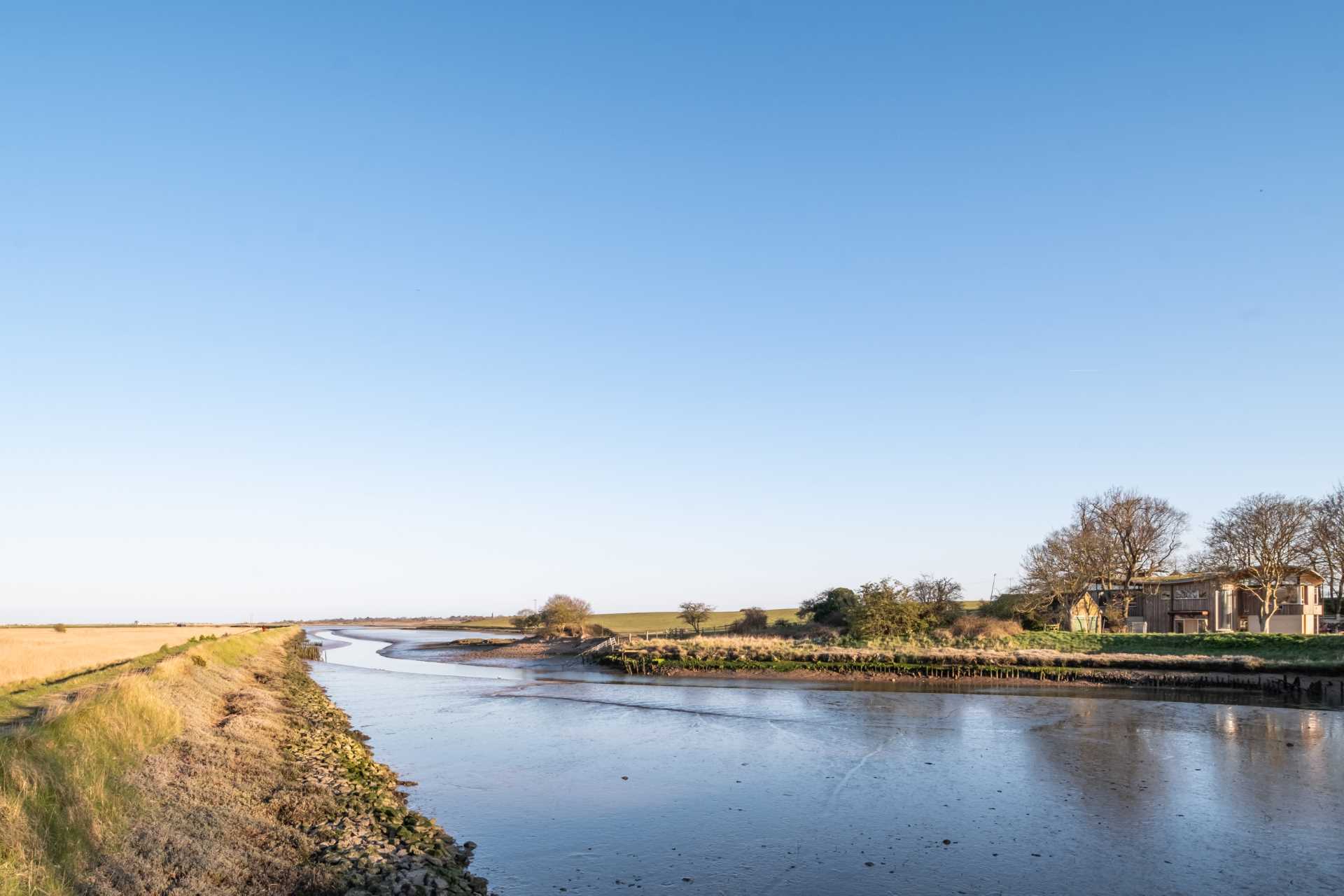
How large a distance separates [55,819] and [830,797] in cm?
1413

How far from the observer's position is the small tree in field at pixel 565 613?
84188mm

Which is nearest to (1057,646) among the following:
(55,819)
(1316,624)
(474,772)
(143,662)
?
(1316,624)

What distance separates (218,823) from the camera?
12.2 metres

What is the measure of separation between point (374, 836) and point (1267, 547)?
6797 centimetres

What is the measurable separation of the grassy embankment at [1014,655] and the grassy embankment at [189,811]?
3340 centimetres

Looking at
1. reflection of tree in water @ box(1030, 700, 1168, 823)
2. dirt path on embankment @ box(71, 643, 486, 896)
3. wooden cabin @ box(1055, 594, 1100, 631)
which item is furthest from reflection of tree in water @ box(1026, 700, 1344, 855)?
wooden cabin @ box(1055, 594, 1100, 631)

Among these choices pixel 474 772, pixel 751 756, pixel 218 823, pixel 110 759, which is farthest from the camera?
pixel 751 756

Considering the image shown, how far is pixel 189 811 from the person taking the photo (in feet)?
40.8

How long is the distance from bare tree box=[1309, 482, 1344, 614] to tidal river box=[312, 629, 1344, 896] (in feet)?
128

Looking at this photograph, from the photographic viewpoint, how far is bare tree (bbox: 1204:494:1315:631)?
60219 mm

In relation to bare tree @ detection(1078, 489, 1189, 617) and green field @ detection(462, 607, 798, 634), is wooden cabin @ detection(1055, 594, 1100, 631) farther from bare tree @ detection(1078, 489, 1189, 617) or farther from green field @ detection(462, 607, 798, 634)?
green field @ detection(462, 607, 798, 634)

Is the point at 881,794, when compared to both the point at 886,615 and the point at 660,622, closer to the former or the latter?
the point at 886,615

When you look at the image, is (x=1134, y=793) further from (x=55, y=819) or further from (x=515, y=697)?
(x=515, y=697)

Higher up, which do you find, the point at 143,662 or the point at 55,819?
the point at 55,819
